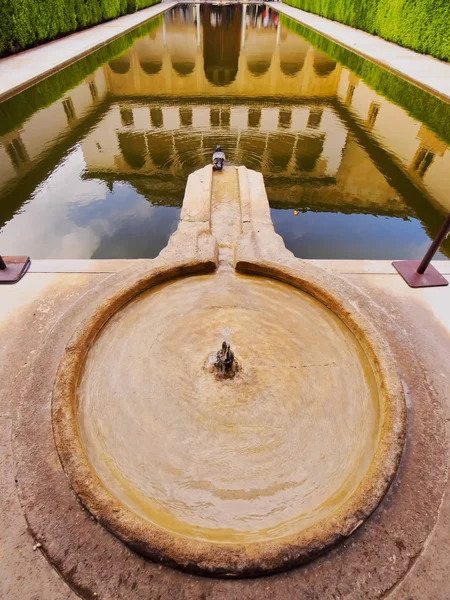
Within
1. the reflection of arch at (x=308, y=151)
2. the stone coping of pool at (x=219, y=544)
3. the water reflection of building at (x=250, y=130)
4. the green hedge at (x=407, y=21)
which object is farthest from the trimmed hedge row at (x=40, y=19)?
the green hedge at (x=407, y=21)

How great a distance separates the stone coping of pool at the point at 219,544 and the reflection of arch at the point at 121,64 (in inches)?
476

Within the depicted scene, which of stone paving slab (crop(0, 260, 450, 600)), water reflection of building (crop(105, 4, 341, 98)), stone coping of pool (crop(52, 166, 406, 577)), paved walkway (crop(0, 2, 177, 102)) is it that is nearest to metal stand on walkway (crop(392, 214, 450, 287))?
stone paving slab (crop(0, 260, 450, 600))

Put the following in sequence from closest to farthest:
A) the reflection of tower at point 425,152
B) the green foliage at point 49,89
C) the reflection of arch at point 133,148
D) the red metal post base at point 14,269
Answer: the red metal post base at point 14,269 < the reflection of tower at point 425,152 < the reflection of arch at point 133,148 < the green foliage at point 49,89

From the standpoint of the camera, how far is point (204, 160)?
8.08 meters

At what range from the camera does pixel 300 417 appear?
2.67 meters

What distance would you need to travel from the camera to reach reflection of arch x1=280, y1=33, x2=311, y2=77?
1697cm

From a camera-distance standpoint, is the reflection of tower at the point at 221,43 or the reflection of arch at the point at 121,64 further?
the reflection of tower at the point at 221,43

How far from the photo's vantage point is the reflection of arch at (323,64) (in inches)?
567

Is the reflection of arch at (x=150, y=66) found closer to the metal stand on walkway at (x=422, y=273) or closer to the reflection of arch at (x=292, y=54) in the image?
the reflection of arch at (x=292, y=54)

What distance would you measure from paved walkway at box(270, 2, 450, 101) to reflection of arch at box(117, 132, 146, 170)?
8.66 m

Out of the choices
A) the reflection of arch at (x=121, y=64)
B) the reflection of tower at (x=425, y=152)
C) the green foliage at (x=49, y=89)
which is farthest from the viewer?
the reflection of arch at (x=121, y=64)

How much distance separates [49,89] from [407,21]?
15.2 m

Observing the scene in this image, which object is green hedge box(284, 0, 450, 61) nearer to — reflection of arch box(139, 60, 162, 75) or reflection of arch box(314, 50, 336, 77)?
reflection of arch box(314, 50, 336, 77)

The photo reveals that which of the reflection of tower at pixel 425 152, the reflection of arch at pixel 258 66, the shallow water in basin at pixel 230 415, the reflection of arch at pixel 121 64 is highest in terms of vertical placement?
the shallow water in basin at pixel 230 415
